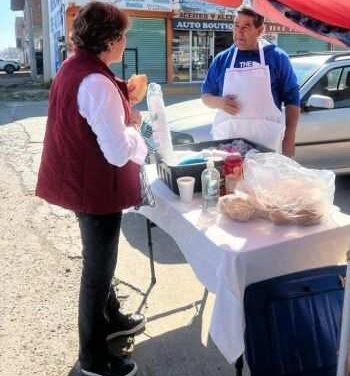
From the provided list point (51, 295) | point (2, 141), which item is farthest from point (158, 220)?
point (2, 141)

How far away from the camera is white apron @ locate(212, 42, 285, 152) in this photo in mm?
3152

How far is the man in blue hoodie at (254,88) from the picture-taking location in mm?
3148

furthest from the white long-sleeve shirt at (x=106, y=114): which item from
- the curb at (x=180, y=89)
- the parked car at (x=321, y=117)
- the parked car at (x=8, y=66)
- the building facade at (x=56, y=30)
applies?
the parked car at (x=8, y=66)

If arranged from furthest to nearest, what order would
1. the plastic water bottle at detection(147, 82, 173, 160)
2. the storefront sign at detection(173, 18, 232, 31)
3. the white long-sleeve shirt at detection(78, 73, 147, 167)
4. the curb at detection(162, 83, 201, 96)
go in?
the storefront sign at detection(173, 18, 232, 31)
the curb at detection(162, 83, 201, 96)
the plastic water bottle at detection(147, 82, 173, 160)
the white long-sleeve shirt at detection(78, 73, 147, 167)

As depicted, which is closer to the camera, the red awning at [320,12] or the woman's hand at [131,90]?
the red awning at [320,12]

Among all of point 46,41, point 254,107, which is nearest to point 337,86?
point 254,107

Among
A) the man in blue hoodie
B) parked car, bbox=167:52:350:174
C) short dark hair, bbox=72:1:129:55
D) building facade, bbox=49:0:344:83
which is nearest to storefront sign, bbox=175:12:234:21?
building facade, bbox=49:0:344:83

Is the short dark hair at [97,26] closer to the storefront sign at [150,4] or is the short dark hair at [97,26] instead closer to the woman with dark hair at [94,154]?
the woman with dark hair at [94,154]

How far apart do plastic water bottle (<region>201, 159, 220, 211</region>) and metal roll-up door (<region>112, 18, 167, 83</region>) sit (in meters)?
17.7

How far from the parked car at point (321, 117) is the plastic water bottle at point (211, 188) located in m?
2.49

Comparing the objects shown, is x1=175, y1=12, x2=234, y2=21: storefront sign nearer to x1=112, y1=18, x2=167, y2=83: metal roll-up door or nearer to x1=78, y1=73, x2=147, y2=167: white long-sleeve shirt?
x1=112, y1=18, x2=167, y2=83: metal roll-up door

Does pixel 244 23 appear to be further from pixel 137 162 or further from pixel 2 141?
pixel 2 141

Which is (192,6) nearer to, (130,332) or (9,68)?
(130,332)

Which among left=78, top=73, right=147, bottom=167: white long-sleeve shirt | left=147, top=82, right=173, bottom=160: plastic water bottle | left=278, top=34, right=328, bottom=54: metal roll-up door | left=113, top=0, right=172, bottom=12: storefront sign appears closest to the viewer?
left=78, top=73, right=147, bottom=167: white long-sleeve shirt
